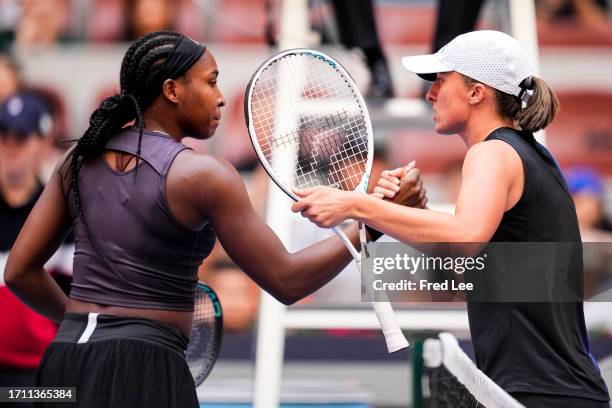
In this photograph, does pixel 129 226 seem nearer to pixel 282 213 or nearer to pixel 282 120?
pixel 282 120

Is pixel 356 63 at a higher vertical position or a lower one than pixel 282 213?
higher

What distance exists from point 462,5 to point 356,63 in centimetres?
180

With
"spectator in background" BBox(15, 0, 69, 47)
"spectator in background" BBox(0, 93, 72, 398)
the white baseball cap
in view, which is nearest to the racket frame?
the white baseball cap

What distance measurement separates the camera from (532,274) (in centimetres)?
206

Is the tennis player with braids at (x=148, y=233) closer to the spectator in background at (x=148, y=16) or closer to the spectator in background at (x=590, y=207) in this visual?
the spectator in background at (x=590, y=207)

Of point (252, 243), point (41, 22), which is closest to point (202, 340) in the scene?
point (252, 243)

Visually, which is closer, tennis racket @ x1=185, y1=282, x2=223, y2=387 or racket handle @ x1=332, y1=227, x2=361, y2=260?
racket handle @ x1=332, y1=227, x2=361, y2=260

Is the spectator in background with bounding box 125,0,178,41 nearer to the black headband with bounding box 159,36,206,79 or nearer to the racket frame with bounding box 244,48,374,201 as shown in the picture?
the racket frame with bounding box 244,48,374,201

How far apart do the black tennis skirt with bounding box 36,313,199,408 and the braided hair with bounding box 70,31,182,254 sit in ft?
0.75

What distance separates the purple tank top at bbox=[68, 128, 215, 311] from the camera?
2.04m

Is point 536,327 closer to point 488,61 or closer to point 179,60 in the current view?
A: point 488,61

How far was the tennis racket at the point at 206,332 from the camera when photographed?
95.2 inches

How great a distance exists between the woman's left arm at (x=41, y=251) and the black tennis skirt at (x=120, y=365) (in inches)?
9.5

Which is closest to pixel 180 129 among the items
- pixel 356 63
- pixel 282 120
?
pixel 282 120
